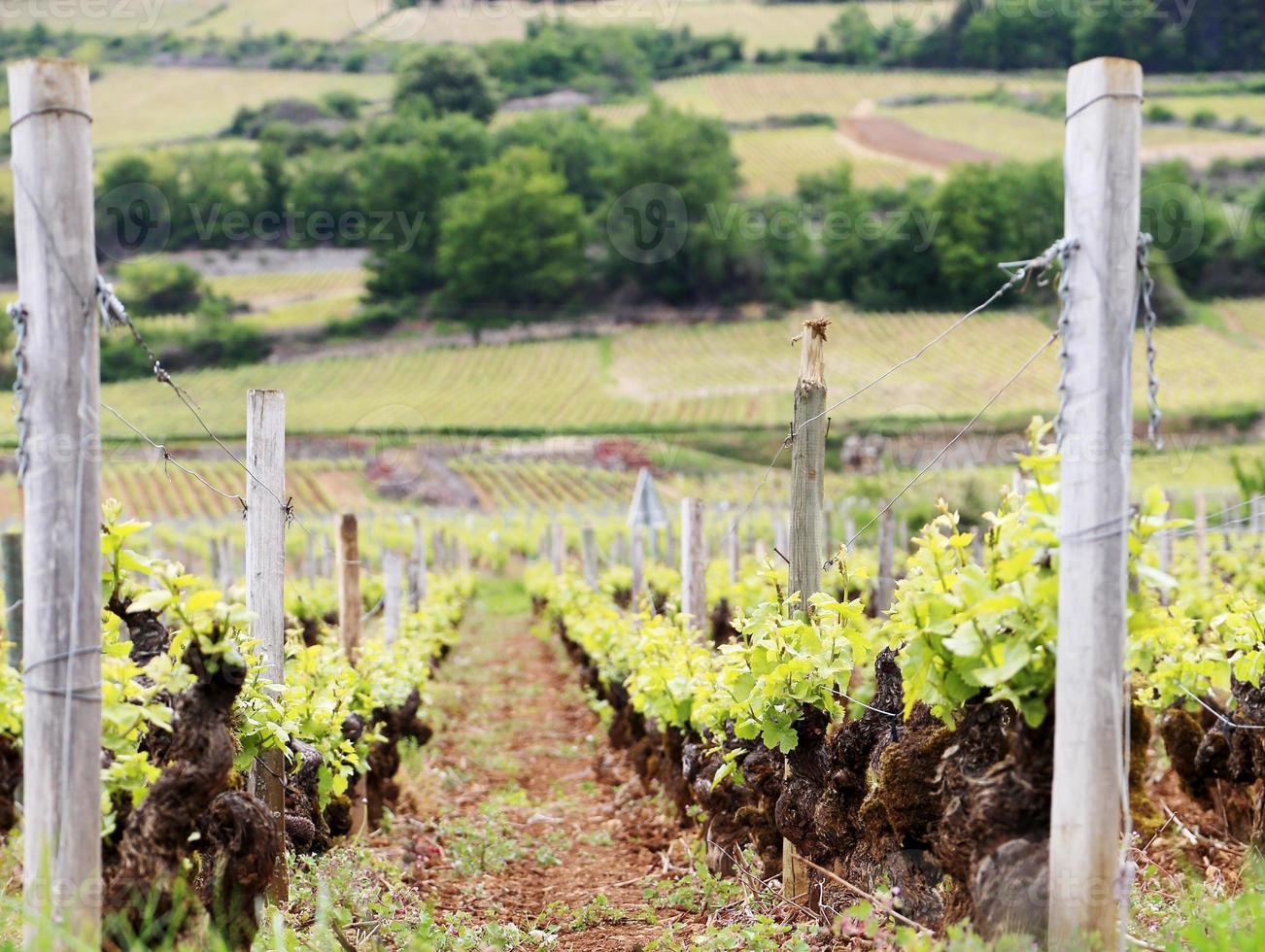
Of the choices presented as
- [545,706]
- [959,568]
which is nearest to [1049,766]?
[959,568]

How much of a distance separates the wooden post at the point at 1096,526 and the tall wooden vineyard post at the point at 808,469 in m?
2.33

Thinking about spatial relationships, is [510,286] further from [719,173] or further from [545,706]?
[545,706]

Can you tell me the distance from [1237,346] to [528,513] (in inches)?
1566

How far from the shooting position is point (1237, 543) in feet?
55.7

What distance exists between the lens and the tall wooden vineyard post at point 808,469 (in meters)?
5.70

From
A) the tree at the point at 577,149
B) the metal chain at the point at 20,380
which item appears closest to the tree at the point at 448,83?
the tree at the point at 577,149

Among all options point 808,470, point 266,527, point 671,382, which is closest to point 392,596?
point 266,527

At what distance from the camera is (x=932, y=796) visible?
4281 millimetres

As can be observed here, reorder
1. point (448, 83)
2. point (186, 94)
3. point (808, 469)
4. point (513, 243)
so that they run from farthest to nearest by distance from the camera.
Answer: point (448, 83) → point (186, 94) → point (513, 243) → point (808, 469)

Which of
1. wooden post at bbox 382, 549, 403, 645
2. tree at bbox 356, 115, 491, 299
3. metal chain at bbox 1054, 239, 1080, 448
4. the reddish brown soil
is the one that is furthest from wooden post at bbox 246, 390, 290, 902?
the reddish brown soil

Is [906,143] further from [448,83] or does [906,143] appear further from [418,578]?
[418,578]

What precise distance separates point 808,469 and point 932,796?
193 centimetres

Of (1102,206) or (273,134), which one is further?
(273,134)

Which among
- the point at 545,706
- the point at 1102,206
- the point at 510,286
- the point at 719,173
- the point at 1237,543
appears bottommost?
the point at 545,706
